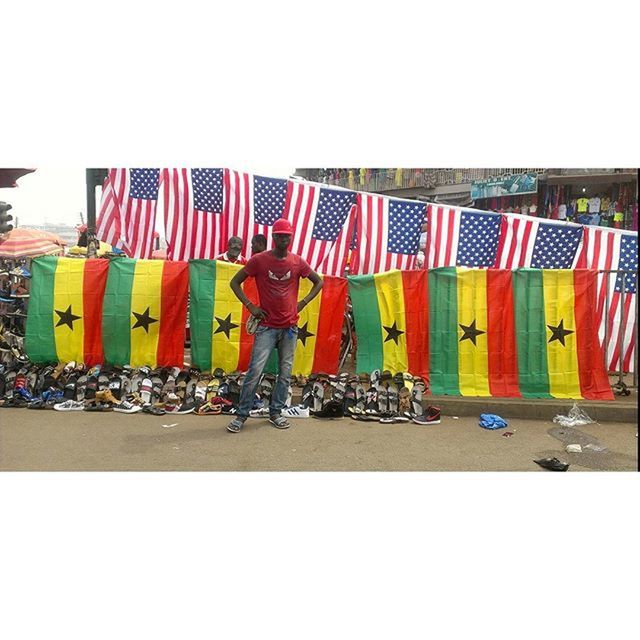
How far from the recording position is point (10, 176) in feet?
31.3

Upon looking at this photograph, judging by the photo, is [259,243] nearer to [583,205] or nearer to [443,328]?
[443,328]

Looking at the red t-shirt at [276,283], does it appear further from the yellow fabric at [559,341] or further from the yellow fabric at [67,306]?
the yellow fabric at [559,341]

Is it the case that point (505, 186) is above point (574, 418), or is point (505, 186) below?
above

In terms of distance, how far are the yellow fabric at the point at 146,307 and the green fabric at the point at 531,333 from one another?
14.2 ft

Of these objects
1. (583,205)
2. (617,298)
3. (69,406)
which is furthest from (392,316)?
(583,205)

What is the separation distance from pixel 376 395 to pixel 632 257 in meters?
4.54

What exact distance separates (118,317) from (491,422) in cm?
456

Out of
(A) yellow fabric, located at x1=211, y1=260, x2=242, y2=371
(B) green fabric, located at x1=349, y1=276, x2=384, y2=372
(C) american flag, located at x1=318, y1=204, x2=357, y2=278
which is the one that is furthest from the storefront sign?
(A) yellow fabric, located at x1=211, y1=260, x2=242, y2=371

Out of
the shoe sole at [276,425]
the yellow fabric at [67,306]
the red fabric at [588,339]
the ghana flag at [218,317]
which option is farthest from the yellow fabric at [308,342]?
the red fabric at [588,339]

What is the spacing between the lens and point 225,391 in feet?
22.4

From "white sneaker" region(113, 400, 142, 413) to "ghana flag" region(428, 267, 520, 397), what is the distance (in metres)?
3.39

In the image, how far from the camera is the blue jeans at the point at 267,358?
6.01 metres

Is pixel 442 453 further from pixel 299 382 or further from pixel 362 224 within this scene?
pixel 362 224

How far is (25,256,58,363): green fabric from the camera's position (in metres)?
7.30
